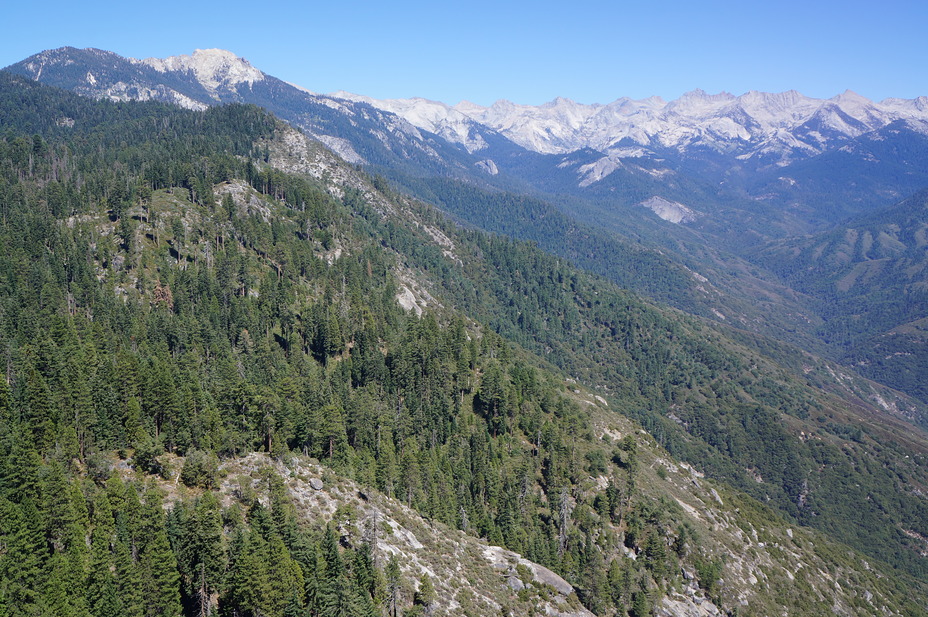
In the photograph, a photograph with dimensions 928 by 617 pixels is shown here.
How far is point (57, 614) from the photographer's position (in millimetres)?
49250

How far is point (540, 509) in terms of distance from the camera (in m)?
125

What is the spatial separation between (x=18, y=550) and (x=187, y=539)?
1462 cm

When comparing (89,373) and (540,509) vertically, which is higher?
(89,373)

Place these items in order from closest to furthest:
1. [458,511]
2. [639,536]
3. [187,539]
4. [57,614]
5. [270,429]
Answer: [57,614] → [187,539] → [270,429] → [458,511] → [639,536]

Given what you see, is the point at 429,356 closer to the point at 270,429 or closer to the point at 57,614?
the point at 270,429

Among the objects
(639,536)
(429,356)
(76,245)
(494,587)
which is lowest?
(639,536)

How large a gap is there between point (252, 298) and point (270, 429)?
264ft

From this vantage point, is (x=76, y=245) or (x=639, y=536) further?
(x=76, y=245)

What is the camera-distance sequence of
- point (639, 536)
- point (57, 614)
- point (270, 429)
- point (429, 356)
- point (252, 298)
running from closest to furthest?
point (57, 614) → point (270, 429) → point (639, 536) → point (429, 356) → point (252, 298)

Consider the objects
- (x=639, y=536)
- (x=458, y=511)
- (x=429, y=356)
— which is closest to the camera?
(x=458, y=511)

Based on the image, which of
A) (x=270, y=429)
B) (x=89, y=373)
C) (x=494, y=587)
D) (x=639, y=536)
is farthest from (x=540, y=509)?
(x=89, y=373)

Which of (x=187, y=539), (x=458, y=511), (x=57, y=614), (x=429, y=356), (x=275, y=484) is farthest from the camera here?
(x=429, y=356)

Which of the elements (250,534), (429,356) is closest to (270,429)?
(250,534)

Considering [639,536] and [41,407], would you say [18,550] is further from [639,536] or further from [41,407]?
[639,536]
